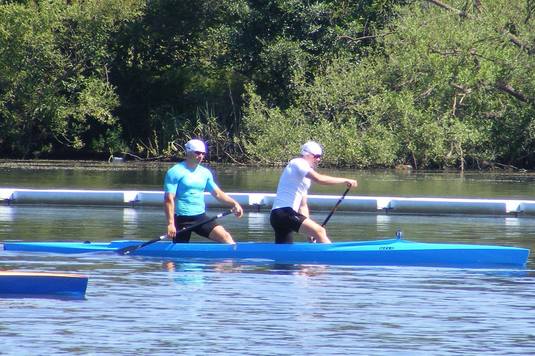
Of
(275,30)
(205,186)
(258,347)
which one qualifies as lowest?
(258,347)

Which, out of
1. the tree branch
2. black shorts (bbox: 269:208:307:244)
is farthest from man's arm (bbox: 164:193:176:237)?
the tree branch

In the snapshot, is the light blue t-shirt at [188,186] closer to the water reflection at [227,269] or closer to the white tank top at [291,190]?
the water reflection at [227,269]

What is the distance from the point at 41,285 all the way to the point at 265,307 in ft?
7.60

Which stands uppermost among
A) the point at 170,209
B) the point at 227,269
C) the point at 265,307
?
the point at 170,209

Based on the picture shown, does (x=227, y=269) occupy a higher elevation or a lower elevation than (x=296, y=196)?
lower

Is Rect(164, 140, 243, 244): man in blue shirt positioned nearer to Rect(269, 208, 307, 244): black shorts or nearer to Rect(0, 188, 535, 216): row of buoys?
Rect(269, 208, 307, 244): black shorts

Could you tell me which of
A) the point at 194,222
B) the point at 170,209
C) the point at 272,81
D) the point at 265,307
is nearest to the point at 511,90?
the point at 272,81

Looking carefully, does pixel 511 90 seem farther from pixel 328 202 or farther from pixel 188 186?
pixel 188 186

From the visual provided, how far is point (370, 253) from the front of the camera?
15445 mm

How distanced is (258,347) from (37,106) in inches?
1480

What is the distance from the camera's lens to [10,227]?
1975 cm

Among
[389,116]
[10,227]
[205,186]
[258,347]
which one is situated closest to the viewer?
[258,347]

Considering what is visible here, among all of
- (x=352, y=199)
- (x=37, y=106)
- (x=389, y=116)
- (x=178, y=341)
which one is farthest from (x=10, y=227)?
(x=37, y=106)

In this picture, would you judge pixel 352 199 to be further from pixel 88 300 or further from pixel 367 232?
pixel 88 300
